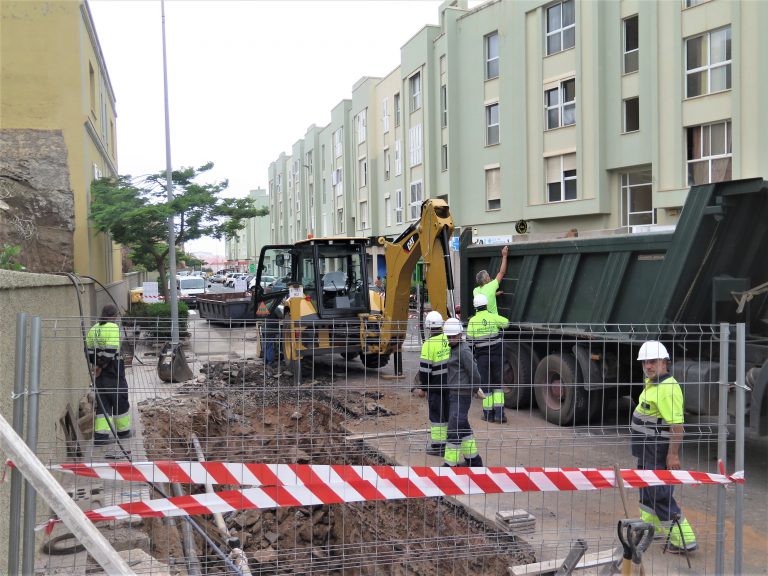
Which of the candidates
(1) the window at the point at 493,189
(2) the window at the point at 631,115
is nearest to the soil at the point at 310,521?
(2) the window at the point at 631,115

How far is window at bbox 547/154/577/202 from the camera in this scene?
23703 millimetres

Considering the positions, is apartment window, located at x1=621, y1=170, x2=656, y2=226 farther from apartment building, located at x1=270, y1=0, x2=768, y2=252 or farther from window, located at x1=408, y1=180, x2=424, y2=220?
window, located at x1=408, y1=180, x2=424, y2=220

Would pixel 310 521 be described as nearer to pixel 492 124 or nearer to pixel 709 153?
pixel 709 153

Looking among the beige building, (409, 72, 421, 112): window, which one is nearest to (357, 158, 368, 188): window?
(409, 72, 421, 112): window

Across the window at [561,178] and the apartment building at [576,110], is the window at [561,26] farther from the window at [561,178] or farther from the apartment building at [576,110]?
the window at [561,178]

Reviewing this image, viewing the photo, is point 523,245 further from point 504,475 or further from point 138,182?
point 138,182

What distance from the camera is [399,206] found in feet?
116

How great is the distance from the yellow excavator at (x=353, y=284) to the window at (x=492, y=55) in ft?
52.6

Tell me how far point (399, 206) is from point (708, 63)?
1834cm

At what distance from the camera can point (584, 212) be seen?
23.0 meters

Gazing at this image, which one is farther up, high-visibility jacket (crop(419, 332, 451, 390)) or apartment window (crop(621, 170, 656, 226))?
apartment window (crop(621, 170, 656, 226))

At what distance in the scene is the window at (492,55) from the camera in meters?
26.8

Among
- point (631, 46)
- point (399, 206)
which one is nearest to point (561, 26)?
point (631, 46)

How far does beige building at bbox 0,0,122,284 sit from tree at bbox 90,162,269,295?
0.86 m
